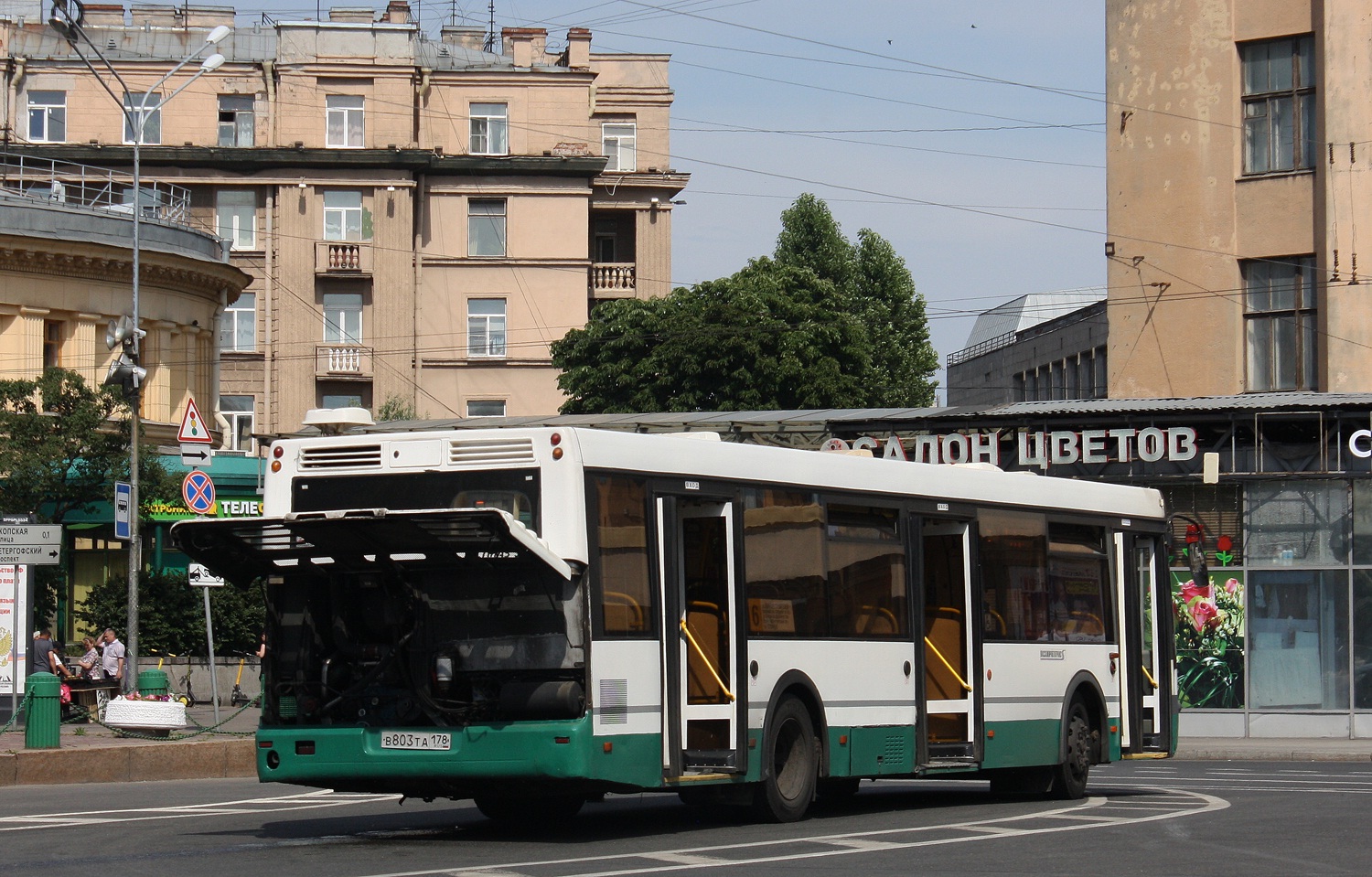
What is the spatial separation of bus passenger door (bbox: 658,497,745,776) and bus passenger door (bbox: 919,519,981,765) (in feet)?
9.47

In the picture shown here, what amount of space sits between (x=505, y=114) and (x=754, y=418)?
3611 cm

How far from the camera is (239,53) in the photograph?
70.7m

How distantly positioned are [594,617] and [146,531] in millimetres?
37555

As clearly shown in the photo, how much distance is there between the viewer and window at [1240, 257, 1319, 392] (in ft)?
115

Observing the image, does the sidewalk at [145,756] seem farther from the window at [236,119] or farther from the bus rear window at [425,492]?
the window at [236,119]

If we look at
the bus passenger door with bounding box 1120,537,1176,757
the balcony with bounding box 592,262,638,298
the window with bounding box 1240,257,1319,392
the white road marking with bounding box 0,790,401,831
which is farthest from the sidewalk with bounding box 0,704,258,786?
the balcony with bounding box 592,262,638,298

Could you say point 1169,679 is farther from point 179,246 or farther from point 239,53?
point 239,53

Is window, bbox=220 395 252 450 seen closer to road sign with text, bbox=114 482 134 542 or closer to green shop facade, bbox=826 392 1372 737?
green shop facade, bbox=826 392 1372 737

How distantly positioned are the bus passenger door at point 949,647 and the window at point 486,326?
178 feet

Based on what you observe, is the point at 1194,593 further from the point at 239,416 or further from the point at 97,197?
the point at 239,416

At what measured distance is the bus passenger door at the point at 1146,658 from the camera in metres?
19.7

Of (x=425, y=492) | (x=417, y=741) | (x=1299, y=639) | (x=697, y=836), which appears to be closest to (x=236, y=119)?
(x=1299, y=639)

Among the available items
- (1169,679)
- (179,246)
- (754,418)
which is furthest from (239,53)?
(1169,679)

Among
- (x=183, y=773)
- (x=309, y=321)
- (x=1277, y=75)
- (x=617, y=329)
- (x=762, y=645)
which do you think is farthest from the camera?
(x=309, y=321)
